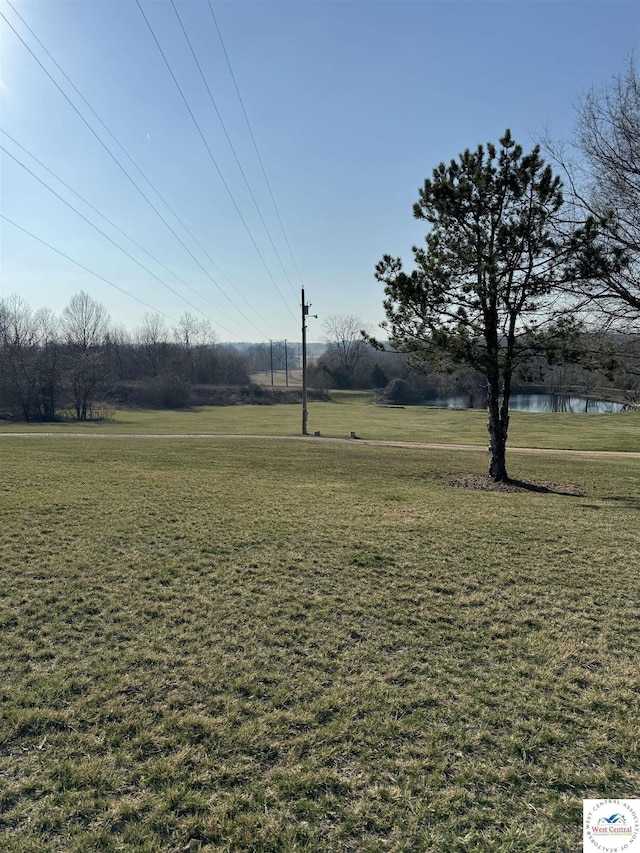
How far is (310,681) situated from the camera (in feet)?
10.2

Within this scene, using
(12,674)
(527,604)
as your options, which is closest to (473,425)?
(527,604)

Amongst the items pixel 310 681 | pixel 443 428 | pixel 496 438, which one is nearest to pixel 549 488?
pixel 496 438

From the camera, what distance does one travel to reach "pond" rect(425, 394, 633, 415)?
63759mm

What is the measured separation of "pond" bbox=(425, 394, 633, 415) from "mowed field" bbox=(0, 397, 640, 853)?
2364 inches

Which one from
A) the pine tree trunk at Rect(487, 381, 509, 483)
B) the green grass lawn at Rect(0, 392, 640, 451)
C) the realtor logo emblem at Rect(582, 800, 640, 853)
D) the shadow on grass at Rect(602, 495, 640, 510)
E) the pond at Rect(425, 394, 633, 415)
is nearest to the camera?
the realtor logo emblem at Rect(582, 800, 640, 853)

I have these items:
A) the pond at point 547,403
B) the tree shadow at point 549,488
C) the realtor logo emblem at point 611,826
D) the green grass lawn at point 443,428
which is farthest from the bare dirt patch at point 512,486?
the pond at point 547,403

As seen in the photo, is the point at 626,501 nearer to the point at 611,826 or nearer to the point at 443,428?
the point at 611,826

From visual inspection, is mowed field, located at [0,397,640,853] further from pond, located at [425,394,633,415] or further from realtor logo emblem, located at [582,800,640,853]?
pond, located at [425,394,633,415]

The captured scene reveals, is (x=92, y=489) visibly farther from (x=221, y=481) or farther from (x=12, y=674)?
(x=12, y=674)

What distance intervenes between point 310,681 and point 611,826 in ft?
5.61

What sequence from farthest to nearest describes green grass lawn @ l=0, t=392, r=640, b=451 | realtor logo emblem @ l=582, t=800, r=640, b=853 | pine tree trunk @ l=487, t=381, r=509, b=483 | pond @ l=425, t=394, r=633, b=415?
pond @ l=425, t=394, r=633, b=415
green grass lawn @ l=0, t=392, r=640, b=451
pine tree trunk @ l=487, t=381, r=509, b=483
realtor logo emblem @ l=582, t=800, r=640, b=853

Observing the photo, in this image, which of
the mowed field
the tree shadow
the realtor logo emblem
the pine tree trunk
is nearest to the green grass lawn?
the tree shadow

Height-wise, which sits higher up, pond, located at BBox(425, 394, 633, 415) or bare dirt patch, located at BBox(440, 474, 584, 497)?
pond, located at BBox(425, 394, 633, 415)

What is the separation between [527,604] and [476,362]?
22.0 ft
